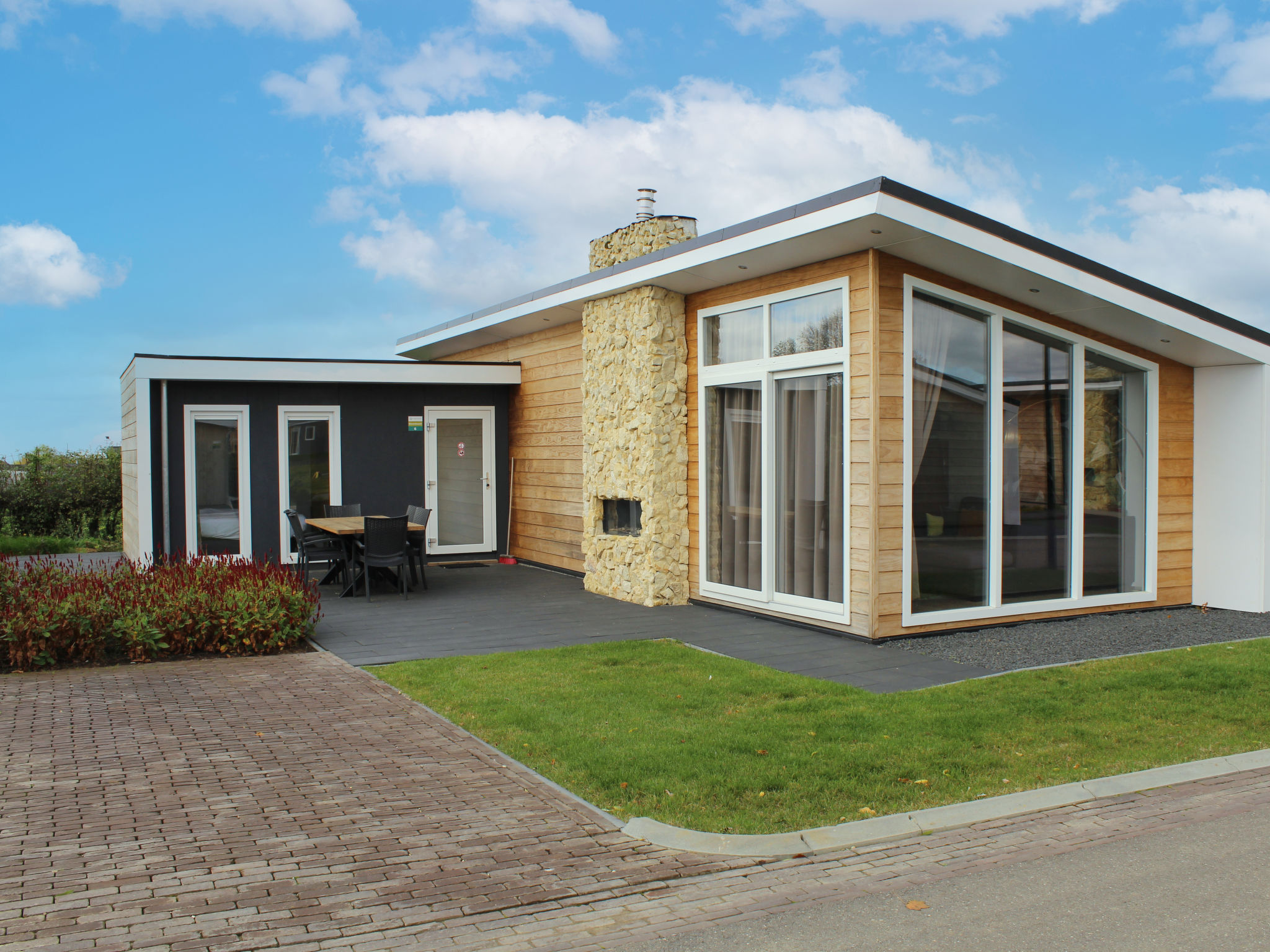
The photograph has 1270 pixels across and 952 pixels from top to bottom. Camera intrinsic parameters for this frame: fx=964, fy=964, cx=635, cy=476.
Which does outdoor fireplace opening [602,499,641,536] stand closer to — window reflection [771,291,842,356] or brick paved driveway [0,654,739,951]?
window reflection [771,291,842,356]

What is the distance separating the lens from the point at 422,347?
16.8 m

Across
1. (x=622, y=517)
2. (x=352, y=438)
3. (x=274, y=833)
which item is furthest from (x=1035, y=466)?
(x=352, y=438)

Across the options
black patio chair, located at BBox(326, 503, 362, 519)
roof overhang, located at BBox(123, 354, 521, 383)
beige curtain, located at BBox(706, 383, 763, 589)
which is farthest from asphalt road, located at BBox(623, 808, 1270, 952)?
roof overhang, located at BBox(123, 354, 521, 383)

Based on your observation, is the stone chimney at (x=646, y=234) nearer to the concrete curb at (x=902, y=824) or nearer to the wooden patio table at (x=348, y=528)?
the wooden patio table at (x=348, y=528)

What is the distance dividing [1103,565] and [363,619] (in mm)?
7382

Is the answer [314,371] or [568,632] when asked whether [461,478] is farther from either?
[568,632]

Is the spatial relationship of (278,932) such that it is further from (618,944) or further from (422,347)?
(422,347)

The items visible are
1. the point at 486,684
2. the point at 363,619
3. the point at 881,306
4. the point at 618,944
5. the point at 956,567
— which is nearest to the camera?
the point at 618,944

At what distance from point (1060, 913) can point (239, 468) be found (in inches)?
470

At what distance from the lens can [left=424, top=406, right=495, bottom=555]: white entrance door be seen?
561 inches

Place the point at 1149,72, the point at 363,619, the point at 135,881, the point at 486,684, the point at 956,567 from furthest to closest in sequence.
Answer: the point at 1149,72 < the point at 363,619 < the point at 956,567 < the point at 486,684 < the point at 135,881

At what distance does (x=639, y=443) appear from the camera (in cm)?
1028

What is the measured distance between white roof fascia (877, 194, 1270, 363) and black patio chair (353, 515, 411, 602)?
19.9ft

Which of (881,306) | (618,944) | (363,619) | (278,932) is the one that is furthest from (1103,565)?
(278,932)
